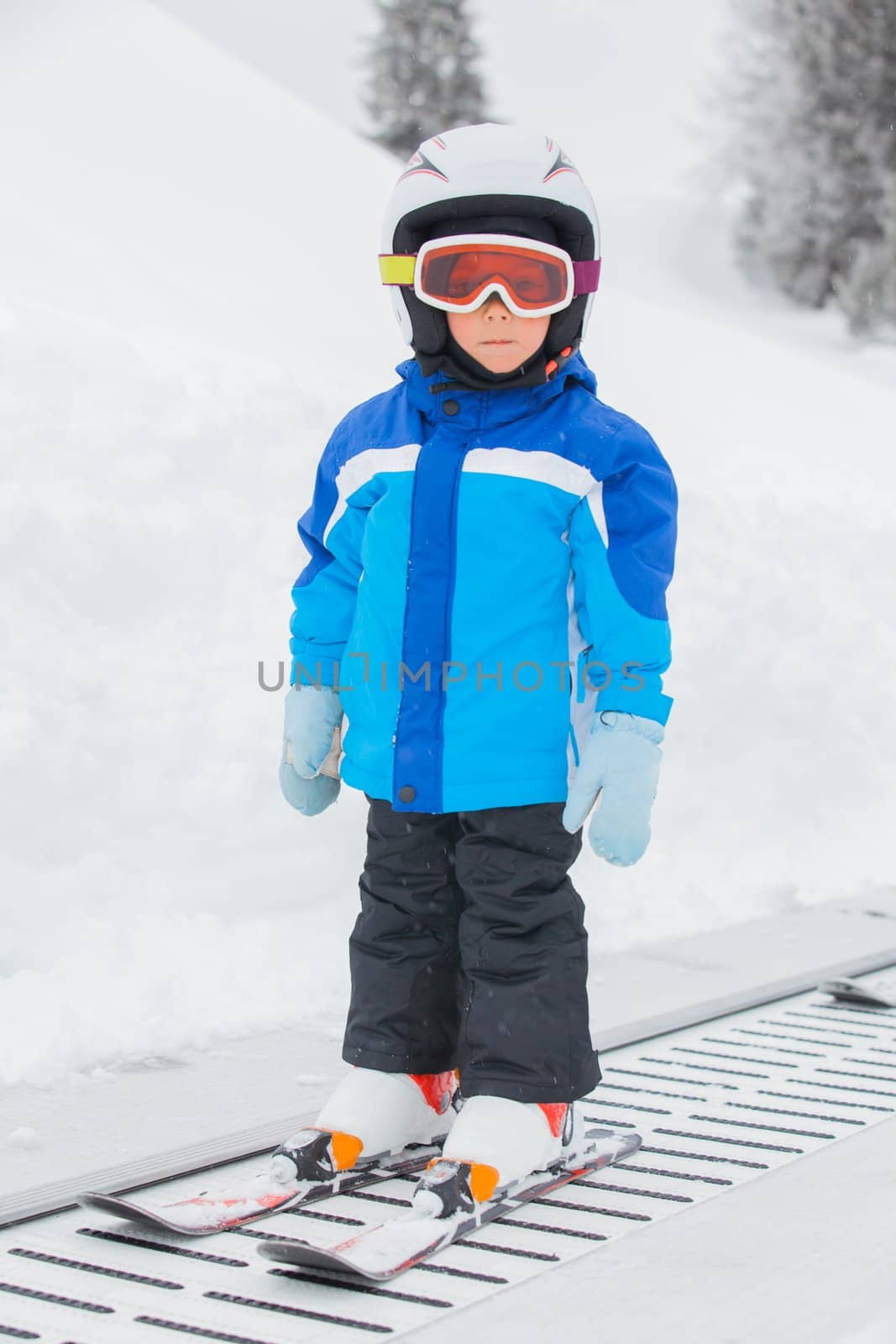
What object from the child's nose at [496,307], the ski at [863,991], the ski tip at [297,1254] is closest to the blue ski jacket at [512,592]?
the child's nose at [496,307]

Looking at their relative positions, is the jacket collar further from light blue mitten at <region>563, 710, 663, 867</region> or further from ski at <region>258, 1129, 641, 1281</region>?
ski at <region>258, 1129, 641, 1281</region>

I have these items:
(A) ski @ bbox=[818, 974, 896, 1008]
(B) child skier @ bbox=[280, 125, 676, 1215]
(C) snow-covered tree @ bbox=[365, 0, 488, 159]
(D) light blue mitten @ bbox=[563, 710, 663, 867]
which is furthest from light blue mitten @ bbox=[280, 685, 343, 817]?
(C) snow-covered tree @ bbox=[365, 0, 488, 159]

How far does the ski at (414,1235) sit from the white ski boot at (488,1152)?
0.02 m

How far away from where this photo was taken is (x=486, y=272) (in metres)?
2.59

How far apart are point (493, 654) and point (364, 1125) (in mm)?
782

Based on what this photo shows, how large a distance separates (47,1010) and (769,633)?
3.85 meters

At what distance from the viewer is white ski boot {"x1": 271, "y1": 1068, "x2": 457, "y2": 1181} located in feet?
8.19

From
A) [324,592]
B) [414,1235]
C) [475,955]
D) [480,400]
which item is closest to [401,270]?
[480,400]

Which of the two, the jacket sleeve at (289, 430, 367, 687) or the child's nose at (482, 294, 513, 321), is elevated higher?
the child's nose at (482, 294, 513, 321)

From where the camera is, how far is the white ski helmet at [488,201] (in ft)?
8.51

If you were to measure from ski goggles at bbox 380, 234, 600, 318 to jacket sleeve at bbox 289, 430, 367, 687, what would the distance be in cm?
32

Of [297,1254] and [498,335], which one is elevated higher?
[498,335]

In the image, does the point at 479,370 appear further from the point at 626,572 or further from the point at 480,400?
the point at 626,572

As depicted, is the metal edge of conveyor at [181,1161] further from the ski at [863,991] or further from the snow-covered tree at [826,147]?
the snow-covered tree at [826,147]
